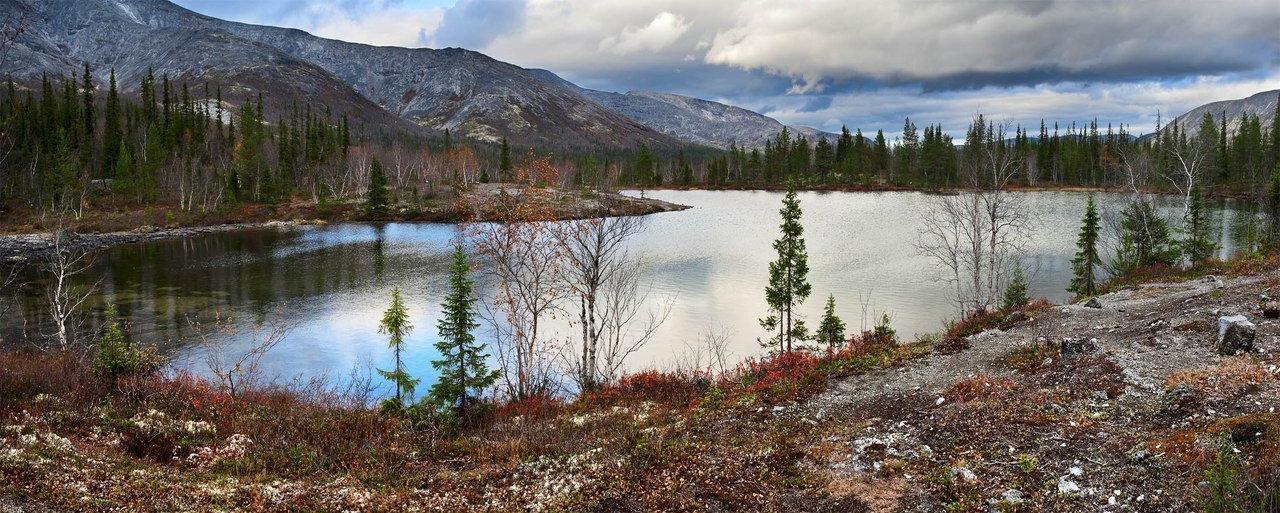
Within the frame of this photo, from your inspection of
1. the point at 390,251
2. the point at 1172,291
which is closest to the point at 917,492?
the point at 1172,291

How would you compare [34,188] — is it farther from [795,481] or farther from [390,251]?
[795,481]

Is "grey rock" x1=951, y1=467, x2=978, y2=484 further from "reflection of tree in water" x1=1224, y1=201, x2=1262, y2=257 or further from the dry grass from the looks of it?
"reflection of tree in water" x1=1224, y1=201, x2=1262, y2=257

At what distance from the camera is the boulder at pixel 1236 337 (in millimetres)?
16031

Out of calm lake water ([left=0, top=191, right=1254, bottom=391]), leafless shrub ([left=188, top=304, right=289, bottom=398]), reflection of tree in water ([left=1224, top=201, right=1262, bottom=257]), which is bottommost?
leafless shrub ([left=188, top=304, right=289, bottom=398])

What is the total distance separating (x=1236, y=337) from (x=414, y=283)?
44.8 meters

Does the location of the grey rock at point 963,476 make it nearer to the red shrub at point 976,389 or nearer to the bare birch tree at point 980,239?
the red shrub at point 976,389

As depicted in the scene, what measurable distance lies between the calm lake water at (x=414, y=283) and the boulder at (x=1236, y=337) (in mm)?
16527

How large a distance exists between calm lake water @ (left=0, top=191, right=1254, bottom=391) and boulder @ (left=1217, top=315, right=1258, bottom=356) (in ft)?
54.2

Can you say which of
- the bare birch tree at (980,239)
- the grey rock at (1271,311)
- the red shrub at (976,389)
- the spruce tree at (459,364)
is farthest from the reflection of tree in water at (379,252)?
the grey rock at (1271,311)

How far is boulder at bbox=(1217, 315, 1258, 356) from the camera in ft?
52.6

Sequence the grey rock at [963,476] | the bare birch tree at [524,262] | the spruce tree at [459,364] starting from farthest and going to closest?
the bare birch tree at [524,262] < the spruce tree at [459,364] < the grey rock at [963,476]

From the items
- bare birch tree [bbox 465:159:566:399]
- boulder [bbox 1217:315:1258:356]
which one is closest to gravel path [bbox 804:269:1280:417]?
boulder [bbox 1217:315:1258:356]

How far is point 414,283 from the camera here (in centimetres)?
4872

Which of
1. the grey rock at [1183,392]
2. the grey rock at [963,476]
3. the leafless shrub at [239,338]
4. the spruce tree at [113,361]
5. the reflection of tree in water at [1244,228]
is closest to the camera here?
the grey rock at [963,476]
